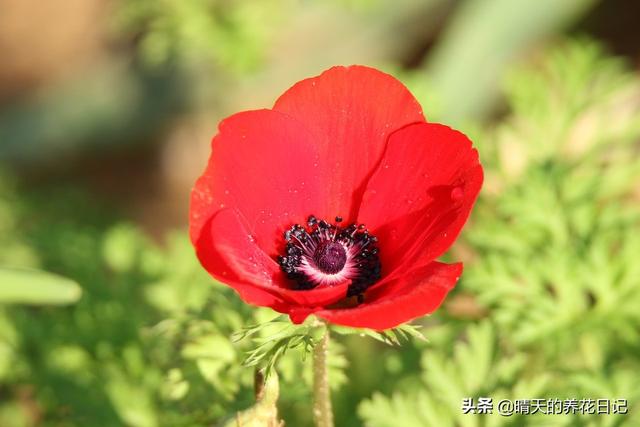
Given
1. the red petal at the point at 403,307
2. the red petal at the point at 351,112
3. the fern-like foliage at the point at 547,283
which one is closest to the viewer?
the red petal at the point at 403,307

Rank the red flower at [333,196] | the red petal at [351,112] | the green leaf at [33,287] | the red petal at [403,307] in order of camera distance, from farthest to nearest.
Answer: the green leaf at [33,287]
the red petal at [351,112]
the red flower at [333,196]
the red petal at [403,307]

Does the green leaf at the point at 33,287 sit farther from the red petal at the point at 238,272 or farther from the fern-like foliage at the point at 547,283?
the fern-like foliage at the point at 547,283

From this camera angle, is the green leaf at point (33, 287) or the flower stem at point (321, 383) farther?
the green leaf at point (33, 287)

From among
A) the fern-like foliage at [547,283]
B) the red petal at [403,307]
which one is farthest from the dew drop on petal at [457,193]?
the fern-like foliage at [547,283]

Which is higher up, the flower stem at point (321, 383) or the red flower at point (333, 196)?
the red flower at point (333, 196)

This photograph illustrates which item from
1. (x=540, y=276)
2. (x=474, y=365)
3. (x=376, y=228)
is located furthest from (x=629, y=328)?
(x=376, y=228)

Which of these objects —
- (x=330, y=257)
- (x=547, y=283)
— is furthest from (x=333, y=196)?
(x=547, y=283)

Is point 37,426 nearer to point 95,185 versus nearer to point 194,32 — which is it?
point 194,32
